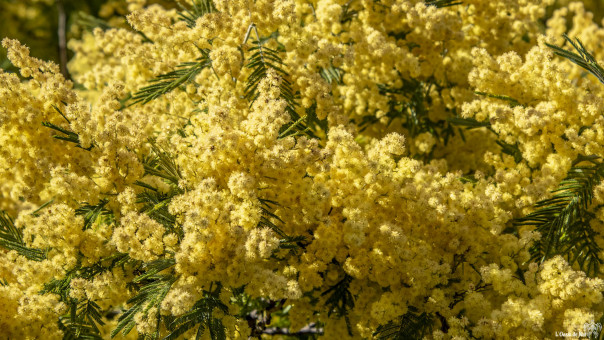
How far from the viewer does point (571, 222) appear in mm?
2592

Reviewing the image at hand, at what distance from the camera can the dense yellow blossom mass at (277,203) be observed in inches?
84.8

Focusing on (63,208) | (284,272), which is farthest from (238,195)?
(63,208)

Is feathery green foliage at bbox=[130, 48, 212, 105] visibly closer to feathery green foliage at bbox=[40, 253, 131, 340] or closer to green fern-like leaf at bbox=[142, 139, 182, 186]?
green fern-like leaf at bbox=[142, 139, 182, 186]

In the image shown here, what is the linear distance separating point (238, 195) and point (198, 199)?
0.15 m

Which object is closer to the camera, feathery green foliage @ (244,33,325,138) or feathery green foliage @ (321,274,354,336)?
feathery green foliage @ (321,274,354,336)

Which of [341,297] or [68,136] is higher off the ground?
[68,136]

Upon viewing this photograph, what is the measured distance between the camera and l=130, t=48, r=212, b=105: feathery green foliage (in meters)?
2.94

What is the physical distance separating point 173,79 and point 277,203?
1.15 metres

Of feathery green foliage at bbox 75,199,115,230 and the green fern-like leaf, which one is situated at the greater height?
the green fern-like leaf

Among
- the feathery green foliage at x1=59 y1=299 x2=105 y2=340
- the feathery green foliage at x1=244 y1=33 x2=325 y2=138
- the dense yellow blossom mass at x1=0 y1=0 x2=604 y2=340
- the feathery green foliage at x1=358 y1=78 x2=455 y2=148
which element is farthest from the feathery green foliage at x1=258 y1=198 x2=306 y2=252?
the feathery green foliage at x1=358 y1=78 x2=455 y2=148

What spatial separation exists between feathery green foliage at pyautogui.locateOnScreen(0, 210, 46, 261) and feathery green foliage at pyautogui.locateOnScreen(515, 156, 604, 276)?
90.7 inches

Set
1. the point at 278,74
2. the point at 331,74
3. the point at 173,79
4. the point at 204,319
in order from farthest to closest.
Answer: the point at 331,74
the point at 173,79
the point at 278,74
the point at 204,319

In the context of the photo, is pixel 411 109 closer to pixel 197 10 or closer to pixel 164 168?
pixel 197 10

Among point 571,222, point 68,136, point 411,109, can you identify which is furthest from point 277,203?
point 411,109
